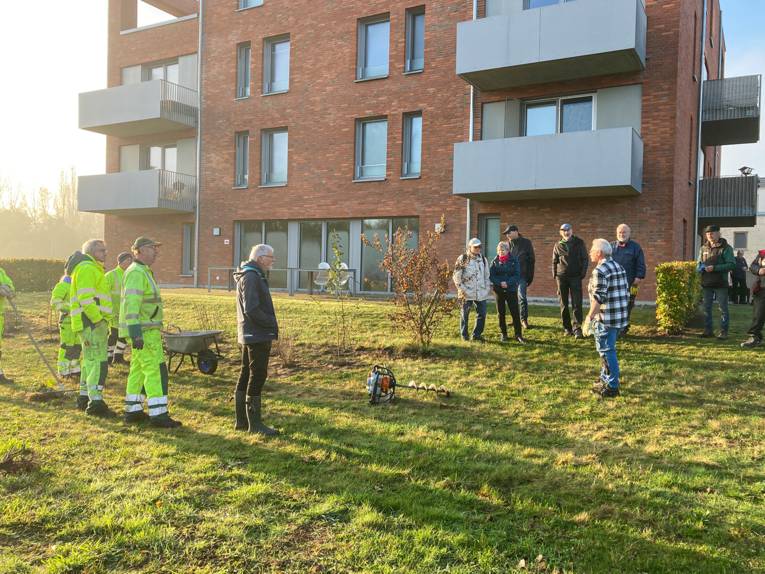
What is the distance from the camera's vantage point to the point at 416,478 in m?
4.75

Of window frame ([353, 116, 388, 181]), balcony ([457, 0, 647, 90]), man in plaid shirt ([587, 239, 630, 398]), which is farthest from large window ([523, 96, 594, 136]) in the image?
man in plaid shirt ([587, 239, 630, 398])

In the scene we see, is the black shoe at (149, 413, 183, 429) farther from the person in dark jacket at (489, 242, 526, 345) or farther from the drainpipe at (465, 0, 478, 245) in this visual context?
the drainpipe at (465, 0, 478, 245)

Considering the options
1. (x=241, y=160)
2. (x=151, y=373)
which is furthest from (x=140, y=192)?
(x=151, y=373)

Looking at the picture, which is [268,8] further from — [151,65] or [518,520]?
[518,520]

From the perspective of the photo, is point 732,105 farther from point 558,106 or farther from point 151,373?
point 151,373

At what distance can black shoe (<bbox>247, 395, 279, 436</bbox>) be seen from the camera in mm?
5988

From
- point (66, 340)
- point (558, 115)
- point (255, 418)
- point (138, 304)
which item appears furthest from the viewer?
point (558, 115)

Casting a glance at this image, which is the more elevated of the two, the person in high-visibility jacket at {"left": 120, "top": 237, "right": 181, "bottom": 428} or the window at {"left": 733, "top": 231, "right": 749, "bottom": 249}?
the window at {"left": 733, "top": 231, "right": 749, "bottom": 249}

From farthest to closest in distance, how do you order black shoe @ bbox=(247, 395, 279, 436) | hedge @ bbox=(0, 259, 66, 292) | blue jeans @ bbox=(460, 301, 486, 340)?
hedge @ bbox=(0, 259, 66, 292) < blue jeans @ bbox=(460, 301, 486, 340) < black shoe @ bbox=(247, 395, 279, 436)

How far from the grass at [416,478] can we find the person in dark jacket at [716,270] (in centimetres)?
141

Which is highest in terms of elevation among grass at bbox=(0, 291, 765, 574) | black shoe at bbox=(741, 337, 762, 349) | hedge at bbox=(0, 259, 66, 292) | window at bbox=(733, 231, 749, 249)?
window at bbox=(733, 231, 749, 249)

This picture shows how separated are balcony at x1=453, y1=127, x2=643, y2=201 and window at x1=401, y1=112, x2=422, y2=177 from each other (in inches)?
95.2

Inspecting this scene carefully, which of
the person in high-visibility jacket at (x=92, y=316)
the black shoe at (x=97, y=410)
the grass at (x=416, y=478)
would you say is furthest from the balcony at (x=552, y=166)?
the black shoe at (x=97, y=410)

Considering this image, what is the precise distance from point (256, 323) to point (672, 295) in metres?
7.36
